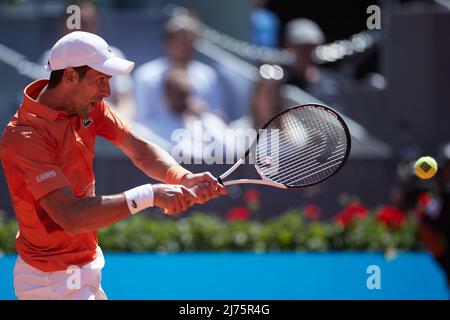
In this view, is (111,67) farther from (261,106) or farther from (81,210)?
(261,106)

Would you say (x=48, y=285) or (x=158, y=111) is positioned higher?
(x=158, y=111)

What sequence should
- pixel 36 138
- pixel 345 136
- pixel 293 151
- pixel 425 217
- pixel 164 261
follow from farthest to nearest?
pixel 425 217 < pixel 164 261 < pixel 293 151 < pixel 345 136 < pixel 36 138

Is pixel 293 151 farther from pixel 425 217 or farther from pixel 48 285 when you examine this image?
pixel 425 217

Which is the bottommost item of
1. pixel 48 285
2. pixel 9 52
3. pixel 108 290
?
pixel 108 290

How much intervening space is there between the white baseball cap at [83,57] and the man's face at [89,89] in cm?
5

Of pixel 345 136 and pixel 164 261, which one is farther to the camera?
pixel 164 261

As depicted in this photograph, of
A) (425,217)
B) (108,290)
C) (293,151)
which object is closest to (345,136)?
(293,151)

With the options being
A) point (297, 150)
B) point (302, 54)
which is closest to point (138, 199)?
point (297, 150)

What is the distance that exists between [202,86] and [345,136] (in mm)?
4107

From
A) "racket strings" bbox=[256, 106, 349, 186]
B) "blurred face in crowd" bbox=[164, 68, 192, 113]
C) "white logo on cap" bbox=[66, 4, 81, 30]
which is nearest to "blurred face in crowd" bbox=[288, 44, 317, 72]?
"blurred face in crowd" bbox=[164, 68, 192, 113]

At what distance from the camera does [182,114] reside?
322 inches

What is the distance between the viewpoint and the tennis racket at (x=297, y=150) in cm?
456

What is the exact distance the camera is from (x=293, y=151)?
4910 mm

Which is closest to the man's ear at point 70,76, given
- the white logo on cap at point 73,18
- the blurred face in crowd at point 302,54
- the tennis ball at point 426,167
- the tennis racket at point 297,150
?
the tennis racket at point 297,150
